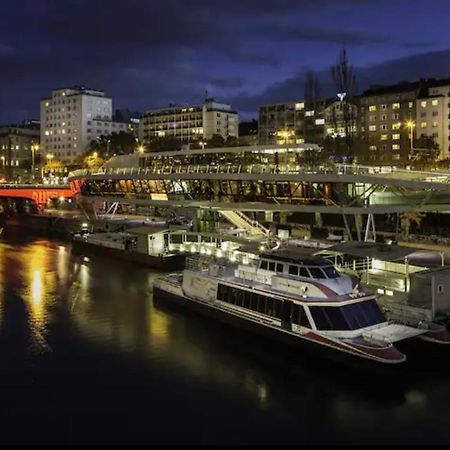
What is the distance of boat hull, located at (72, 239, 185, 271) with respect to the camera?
123ft

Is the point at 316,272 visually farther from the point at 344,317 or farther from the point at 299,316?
the point at 344,317

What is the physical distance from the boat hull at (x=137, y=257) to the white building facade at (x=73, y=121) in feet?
283

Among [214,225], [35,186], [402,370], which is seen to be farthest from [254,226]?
[35,186]

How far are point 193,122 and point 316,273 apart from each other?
11494 cm

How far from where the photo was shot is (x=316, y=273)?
2102cm

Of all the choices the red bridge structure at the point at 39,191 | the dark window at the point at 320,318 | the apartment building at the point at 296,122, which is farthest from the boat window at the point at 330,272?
the apartment building at the point at 296,122

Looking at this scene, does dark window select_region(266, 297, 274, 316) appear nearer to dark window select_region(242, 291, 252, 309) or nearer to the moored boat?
the moored boat

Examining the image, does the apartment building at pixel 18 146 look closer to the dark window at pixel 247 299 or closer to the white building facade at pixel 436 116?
the white building facade at pixel 436 116

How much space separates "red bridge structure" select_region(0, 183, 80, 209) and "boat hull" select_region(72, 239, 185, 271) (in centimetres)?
2155

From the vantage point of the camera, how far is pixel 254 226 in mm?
42688

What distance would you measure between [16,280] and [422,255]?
922 inches

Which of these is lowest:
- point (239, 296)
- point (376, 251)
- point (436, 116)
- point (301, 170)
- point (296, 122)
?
point (239, 296)

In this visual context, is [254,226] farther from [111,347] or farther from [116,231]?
[111,347]

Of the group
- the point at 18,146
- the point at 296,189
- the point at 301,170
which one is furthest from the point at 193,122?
the point at 301,170
